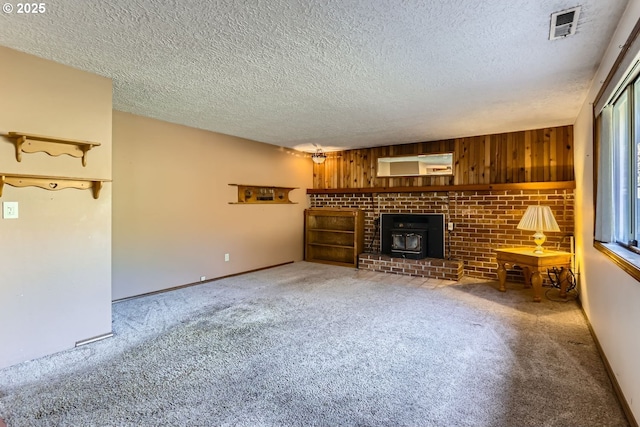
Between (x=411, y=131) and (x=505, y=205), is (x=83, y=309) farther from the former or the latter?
(x=505, y=205)

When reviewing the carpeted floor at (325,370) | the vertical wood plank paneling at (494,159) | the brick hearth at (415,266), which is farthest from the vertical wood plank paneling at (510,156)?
the carpeted floor at (325,370)

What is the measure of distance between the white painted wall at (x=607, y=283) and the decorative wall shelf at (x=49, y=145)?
12.2ft

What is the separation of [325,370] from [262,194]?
12.9ft

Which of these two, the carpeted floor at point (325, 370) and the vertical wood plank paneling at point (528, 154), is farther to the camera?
the vertical wood plank paneling at point (528, 154)

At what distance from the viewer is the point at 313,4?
1751 mm

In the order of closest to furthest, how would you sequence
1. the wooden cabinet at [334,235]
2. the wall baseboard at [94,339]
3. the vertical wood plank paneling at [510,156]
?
the wall baseboard at [94,339], the vertical wood plank paneling at [510,156], the wooden cabinet at [334,235]

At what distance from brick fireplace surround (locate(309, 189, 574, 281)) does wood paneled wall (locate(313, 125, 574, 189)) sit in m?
0.23

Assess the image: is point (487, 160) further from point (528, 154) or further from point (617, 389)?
point (617, 389)

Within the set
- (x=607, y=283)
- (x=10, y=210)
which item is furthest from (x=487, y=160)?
(x=10, y=210)

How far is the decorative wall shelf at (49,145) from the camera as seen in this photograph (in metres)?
2.31

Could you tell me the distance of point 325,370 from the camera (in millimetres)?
2250

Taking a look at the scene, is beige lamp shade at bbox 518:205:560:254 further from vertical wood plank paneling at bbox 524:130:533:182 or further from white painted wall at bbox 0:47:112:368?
white painted wall at bbox 0:47:112:368

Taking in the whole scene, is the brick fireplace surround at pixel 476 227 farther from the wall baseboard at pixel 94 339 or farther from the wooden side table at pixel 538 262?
the wall baseboard at pixel 94 339

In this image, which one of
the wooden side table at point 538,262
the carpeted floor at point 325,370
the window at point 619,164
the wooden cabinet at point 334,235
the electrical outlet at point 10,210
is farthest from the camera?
the wooden cabinet at point 334,235
